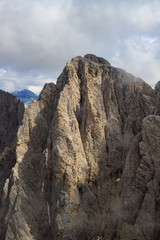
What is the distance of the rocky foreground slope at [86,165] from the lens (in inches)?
828

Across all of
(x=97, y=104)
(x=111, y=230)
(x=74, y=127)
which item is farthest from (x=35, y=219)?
(x=97, y=104)

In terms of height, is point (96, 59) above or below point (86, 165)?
above

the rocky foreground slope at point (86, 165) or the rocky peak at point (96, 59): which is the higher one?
the rocky peak at point (96, 59)

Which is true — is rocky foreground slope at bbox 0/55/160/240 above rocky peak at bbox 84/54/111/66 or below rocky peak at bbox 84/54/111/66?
below

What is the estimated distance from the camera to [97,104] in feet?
94.2

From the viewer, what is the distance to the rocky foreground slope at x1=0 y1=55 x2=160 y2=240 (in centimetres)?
2103

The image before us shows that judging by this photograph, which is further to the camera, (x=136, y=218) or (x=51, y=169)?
(x=51, y=169)

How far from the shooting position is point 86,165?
25.8 m

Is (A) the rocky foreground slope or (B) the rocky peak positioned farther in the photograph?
(B) the rocky peak

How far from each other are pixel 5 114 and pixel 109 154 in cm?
4418

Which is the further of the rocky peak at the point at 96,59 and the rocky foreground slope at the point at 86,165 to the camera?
the rocky peak at the point at 96,59

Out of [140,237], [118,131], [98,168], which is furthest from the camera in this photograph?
[118,131]

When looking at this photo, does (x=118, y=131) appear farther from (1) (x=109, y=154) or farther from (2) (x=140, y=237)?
(2) (x=140, y=237)

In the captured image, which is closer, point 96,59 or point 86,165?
point 86,165
